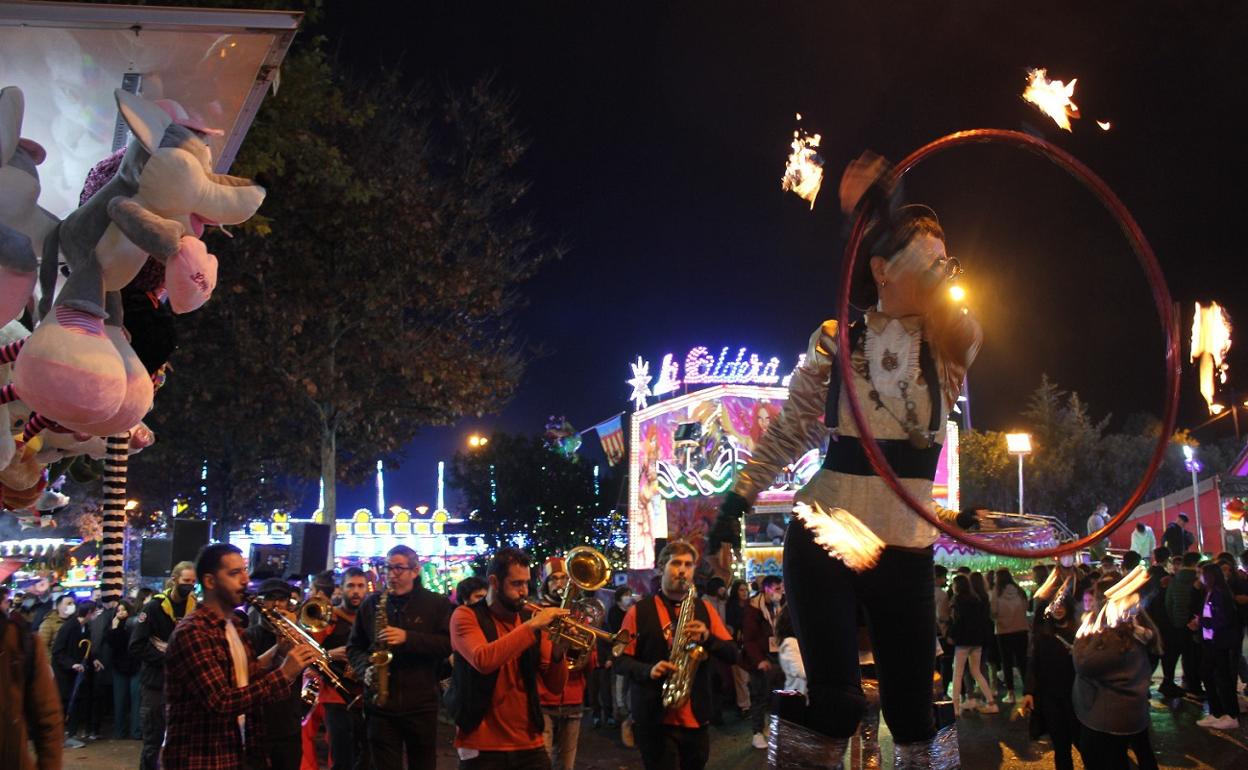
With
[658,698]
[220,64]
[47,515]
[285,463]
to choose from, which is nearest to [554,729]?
[658,698]

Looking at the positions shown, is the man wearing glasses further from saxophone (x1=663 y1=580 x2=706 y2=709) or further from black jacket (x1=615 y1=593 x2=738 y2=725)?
saxophone (x1=663 y1=580 x2=706 y2=709)

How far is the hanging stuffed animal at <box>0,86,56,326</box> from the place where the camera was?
3340mm

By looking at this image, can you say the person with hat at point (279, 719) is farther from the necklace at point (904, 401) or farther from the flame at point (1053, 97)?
the flame at point (1053, 97)

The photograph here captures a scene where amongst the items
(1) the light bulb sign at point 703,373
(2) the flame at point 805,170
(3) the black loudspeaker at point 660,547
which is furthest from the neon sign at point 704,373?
(2) the flame at point 805,170

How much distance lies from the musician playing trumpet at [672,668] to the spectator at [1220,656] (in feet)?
24.5

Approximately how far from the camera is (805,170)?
351 centimetres

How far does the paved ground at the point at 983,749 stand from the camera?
32.9ft

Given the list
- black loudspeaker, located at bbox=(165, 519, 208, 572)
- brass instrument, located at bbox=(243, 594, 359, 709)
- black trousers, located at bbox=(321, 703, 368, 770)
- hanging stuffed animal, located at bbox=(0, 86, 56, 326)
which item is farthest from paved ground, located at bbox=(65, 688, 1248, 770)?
hanging stuffed animal, located at bbox=(0, 86, 56, 326)

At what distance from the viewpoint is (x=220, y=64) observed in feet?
13.1

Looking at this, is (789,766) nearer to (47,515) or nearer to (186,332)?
(47,515)

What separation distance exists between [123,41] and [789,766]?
3.48m

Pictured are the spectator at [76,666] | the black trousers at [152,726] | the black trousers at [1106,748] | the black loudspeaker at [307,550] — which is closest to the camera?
the black trousers at [1106,748]

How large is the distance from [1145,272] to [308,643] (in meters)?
4.43

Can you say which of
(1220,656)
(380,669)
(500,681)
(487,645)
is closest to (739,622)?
(1220,656)
